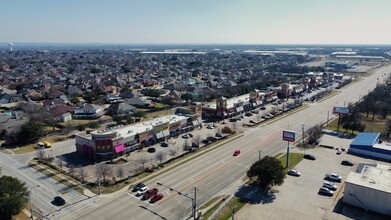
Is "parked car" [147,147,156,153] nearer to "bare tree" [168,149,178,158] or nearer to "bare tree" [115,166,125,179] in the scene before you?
"bare tree" [168,149,178,158]

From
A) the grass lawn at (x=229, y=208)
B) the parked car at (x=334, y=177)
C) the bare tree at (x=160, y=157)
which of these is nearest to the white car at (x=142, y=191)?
the bare tree at (x=160, y=157)

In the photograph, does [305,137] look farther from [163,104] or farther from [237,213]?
[163,104]

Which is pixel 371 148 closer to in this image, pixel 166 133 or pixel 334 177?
pixel 334 177

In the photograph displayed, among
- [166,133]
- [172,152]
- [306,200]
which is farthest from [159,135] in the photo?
[306,200]

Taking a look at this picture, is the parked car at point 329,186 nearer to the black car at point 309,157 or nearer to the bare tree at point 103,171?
the black car at point 309,157

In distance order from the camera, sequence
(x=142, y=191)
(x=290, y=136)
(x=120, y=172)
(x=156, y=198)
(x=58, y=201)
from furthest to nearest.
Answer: (x=290, y=136) → (x=120, y=172) → (x=142, y=191) → (x=156, y=198) → (x=58, y=201)

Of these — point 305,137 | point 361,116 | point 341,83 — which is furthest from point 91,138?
point 341,83
